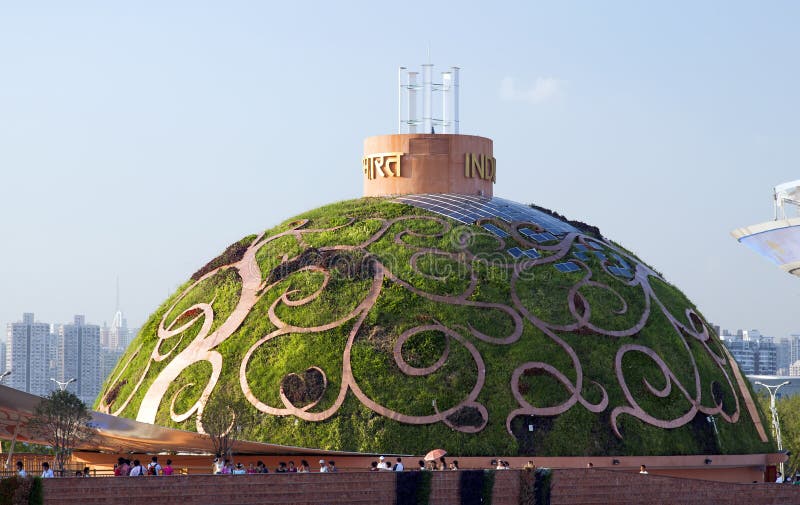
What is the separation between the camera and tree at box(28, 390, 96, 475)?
32.8 metres

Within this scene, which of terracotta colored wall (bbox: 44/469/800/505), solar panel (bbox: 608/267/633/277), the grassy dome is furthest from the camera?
solar panel (bbox: 608/267/633/277)

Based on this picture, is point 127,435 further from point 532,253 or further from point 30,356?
point 30,356

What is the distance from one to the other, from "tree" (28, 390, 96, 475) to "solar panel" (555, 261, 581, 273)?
1709 centimetres

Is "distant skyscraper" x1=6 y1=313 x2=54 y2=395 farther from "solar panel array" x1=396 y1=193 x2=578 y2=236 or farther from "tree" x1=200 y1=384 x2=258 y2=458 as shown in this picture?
"tree" x1=200 y1=384 x2=258 y2=458

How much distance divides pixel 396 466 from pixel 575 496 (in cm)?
483

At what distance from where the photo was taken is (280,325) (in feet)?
141

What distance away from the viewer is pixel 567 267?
4519cm

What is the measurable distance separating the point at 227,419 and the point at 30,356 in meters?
116

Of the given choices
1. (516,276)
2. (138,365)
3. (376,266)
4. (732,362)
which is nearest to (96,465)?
(138,365)

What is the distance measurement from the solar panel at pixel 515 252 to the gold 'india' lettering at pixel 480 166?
4.97 meters

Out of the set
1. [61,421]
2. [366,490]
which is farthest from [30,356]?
[366,490]

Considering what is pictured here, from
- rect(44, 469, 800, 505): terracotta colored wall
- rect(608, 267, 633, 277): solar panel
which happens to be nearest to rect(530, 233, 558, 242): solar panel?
rect(608, 267, 633, 277): solar panel

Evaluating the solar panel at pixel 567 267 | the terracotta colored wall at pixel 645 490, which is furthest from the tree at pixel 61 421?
the solar panel at pixel 567 267

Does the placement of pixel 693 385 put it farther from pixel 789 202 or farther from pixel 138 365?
pixel 138 365
